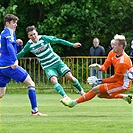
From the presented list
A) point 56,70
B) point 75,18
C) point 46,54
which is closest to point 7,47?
point 46,54

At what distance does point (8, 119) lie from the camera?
42.5 ft

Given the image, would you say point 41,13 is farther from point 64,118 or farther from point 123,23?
point 64,118

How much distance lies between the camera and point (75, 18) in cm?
3020

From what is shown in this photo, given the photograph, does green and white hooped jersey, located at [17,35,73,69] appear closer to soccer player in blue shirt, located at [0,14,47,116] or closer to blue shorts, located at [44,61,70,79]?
blue shorts, located at [44,61,70,79]

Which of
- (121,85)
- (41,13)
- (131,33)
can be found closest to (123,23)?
(131,33)

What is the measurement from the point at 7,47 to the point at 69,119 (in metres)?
1.89

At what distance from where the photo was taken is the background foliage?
29641 mm

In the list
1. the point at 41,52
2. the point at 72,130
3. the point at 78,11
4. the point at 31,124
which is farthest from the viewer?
the point at 78,11

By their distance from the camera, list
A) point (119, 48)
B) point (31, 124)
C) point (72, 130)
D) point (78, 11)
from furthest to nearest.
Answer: point (78, 11), point (119, 48), point (31, 124), point (72, 130)

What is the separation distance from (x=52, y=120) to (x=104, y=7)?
18591 mm

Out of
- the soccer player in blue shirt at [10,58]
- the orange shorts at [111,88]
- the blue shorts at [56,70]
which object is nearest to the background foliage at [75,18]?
the blue shorts at [56,70]

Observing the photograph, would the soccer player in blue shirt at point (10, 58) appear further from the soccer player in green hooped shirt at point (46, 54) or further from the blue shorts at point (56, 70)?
the blue shorts at point (56, 70)

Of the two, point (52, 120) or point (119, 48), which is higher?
point (119, 48)

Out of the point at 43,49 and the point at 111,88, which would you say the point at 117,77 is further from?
the point at 43,49
